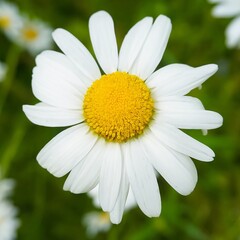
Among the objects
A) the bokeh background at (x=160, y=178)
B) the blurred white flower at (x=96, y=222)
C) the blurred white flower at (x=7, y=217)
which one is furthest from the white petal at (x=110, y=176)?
the blurred white flower at (x=7, y=217)

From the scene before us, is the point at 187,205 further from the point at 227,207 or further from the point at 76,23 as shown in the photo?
the point at 76,23

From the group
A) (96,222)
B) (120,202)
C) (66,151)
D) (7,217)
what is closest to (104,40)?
(66,151)

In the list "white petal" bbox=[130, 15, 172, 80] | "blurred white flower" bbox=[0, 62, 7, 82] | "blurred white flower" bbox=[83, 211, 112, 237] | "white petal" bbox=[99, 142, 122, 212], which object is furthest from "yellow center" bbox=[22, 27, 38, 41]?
"white petal" bbox=[99, 142, 122, 212]

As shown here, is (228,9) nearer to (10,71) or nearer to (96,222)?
(96,222)

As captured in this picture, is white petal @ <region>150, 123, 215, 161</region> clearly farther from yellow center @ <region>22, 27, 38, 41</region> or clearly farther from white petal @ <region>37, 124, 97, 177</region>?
yellow center @ <region>22, 27, 38, 41</region>

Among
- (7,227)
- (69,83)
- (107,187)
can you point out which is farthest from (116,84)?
(7,227)

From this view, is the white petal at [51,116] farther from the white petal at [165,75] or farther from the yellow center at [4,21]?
the yellow center at [4,21]
